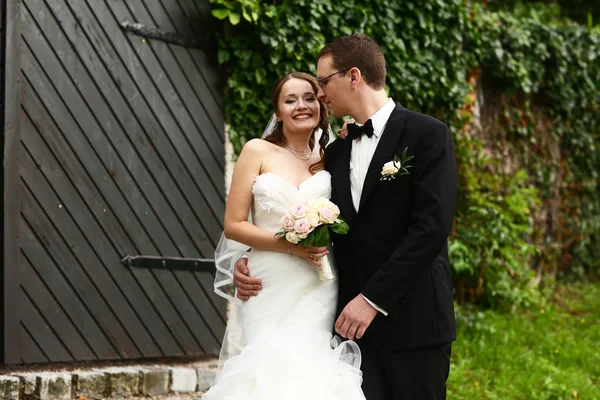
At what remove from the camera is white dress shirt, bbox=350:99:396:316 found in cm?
320

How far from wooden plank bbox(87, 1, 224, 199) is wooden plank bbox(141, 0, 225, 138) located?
8cm

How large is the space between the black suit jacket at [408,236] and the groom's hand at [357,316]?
4 cm

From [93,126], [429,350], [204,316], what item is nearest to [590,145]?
[204,316]

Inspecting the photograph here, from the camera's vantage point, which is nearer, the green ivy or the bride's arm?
the bride's arm

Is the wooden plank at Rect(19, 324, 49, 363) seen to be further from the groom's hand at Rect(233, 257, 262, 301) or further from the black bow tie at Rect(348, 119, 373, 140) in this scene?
the black bow tie at Rect(348, 119, 373, 140)

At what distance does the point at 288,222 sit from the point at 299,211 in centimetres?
7

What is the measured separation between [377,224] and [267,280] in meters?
0.61

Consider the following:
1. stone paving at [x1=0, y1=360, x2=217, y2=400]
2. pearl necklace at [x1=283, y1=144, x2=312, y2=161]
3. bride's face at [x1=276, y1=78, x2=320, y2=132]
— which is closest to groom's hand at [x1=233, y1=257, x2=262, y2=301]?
pearl necklace at [x1=283, y1=144, x2=312, y2=161]

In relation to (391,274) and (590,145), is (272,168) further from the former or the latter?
(590,145)

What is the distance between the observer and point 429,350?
10.0 feet

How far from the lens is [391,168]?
2.98 meters

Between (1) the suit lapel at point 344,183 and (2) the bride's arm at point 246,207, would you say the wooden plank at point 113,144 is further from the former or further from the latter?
(1) the suit lapel at point 344,183

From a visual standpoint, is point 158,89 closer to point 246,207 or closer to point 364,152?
point 246,207

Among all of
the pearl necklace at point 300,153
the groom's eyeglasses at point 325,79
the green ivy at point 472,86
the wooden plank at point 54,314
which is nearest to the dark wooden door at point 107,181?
the wooden plank at point 54,314
